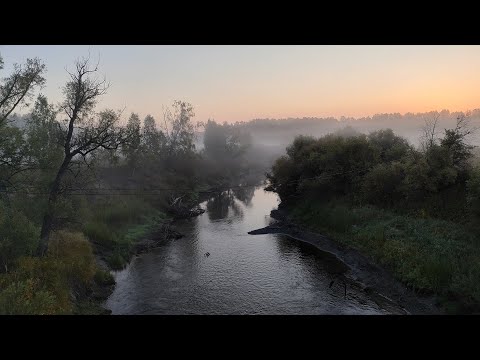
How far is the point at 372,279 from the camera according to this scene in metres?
34.0

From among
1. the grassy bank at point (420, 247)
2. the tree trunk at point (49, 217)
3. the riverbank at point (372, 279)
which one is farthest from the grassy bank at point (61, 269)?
the grassy bank at point (420, 247)

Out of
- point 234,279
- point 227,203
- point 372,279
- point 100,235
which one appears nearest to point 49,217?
point 100,235

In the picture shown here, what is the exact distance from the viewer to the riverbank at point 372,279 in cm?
2823

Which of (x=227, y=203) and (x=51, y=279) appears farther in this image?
(x=227, y=203)

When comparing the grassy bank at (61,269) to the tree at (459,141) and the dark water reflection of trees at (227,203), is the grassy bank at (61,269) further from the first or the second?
the tree at (459,141)

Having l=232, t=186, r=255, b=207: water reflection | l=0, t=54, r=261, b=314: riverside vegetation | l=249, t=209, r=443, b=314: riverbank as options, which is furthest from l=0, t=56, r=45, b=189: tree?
l=232, t=186, r=255, b=207: water reflection

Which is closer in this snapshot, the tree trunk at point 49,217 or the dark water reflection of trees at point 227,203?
the tree trunk at point 49,217

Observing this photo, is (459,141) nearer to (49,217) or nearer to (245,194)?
(49,217)

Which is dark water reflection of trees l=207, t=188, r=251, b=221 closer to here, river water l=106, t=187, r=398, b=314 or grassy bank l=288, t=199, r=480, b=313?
river water l=106, t=187, r=398, b=314

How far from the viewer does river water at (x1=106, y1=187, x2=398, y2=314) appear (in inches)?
1117

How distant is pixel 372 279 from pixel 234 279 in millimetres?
13106

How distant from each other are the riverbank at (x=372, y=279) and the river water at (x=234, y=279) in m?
1.00
